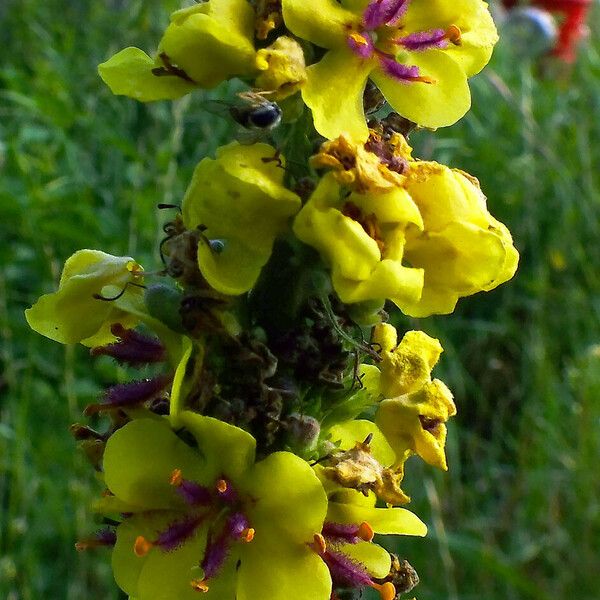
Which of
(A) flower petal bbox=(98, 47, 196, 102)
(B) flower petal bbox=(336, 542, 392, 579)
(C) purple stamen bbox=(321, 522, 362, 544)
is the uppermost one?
(A) flower petal bbox=(98, 47, 196, 102)

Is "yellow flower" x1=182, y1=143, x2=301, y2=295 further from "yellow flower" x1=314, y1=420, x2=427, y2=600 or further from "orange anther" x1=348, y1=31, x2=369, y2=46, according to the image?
"yellow flower" x1=314, y1=420, x2=427, y2=600

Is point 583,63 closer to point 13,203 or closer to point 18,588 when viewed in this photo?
point 13,203

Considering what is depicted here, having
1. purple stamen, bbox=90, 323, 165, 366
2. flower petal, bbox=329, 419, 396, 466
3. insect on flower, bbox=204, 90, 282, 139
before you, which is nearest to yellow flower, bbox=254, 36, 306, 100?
insect on flower, bbox=204, 90, 282, 139

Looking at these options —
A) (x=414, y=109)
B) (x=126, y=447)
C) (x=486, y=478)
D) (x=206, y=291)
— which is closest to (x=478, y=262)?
(x=414, y=109)

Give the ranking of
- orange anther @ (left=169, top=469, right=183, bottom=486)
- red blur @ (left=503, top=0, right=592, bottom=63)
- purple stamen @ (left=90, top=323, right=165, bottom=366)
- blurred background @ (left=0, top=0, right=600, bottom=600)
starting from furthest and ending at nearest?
red blur @ (left=503, top=0, right=592, bottom=63)
blurred background @ (left=0, top=0, right=600, bottom=600)
purple stamen @ (left=90, top=323, right=165, bottom=366)
orange anther @ (left=169, top=469, right=183, bottom=486)

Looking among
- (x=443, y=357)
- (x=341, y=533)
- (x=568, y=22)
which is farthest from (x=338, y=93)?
(x=568, y=22)

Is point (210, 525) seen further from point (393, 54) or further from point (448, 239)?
point (393, 54)
